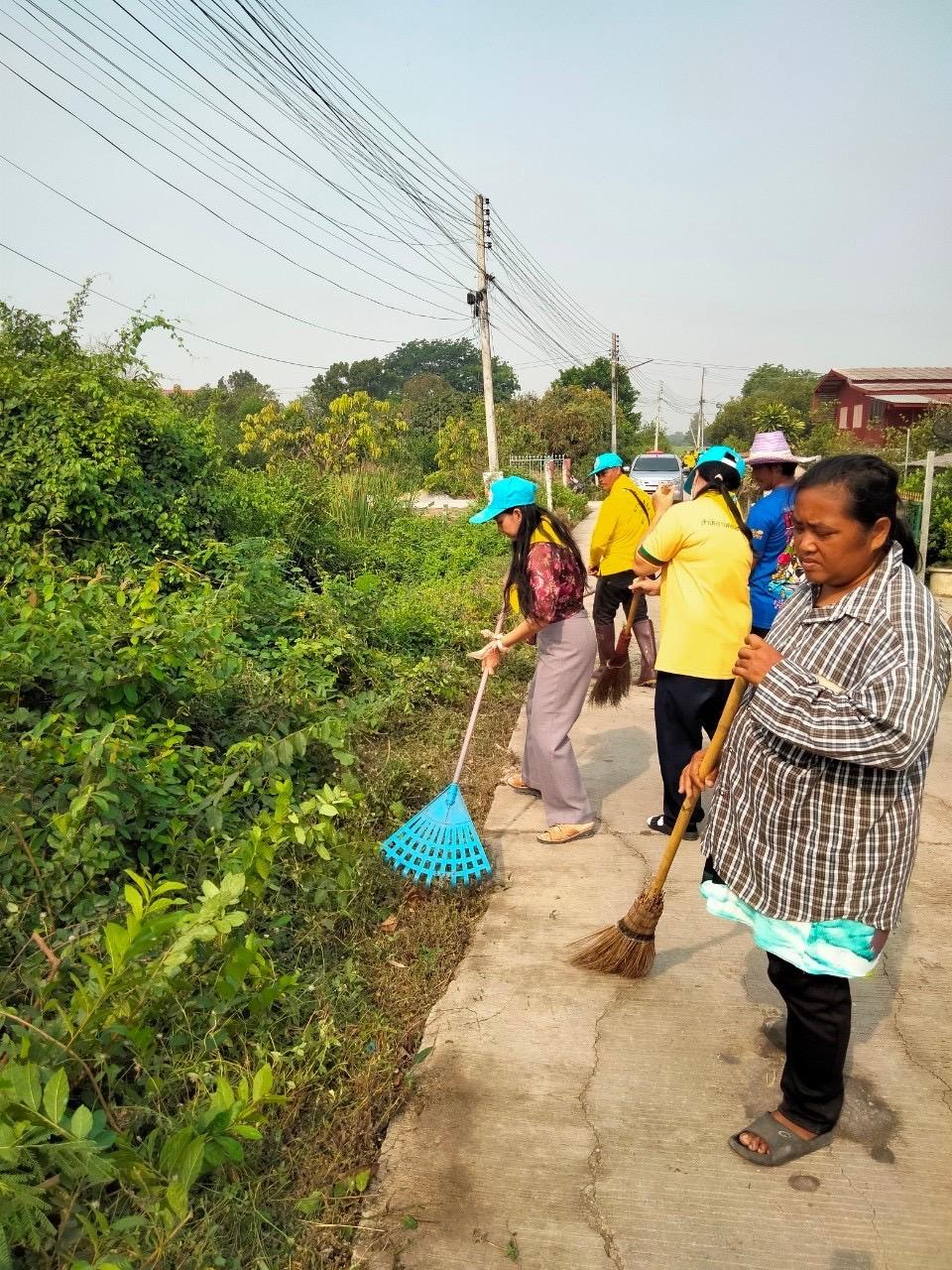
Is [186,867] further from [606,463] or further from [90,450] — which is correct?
[606,463]

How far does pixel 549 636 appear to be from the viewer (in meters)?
4.15

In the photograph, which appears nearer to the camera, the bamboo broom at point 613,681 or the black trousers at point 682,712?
the black trousers at point 682,712

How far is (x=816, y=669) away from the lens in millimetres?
2041

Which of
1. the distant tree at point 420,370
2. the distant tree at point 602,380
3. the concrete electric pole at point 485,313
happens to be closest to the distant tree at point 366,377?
the distant tree at point 420,370

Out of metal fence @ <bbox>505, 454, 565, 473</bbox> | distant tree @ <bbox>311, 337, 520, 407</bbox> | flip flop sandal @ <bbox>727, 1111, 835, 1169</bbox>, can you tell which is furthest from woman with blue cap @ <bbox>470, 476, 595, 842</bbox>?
distant tree @ <bbox>311, 337, 520, 407</bbox>

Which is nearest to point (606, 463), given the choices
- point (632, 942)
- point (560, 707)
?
point (560, 707)

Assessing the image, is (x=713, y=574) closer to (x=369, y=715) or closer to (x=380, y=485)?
(x=369, y=715)

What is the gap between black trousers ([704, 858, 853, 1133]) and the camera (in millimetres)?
2170

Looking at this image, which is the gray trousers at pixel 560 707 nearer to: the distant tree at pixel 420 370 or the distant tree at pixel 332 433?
the distant tree at pixel 332 433

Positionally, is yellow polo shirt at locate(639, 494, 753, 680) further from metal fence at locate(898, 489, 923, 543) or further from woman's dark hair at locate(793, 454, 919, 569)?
metal fence at locate(898, 489, 923, 543)

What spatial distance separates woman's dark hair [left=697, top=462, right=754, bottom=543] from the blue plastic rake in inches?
66.6

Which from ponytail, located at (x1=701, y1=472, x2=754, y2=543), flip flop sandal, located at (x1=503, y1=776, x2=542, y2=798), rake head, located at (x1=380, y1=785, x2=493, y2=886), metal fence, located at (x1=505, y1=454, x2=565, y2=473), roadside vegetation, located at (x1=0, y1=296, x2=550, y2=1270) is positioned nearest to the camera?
roadside vegetation, located at (x1=0, y1=296, x2=550, y2=1270)

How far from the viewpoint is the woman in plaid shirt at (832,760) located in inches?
75.5

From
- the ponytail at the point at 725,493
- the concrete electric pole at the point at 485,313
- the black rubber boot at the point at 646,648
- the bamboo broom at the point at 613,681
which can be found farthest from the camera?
the concrete electric pole at the point at 485,313
